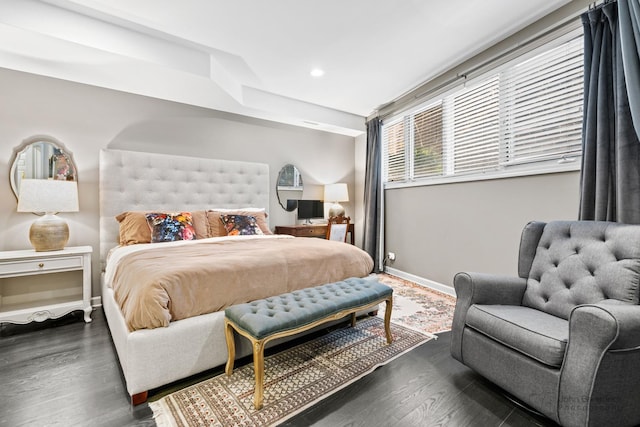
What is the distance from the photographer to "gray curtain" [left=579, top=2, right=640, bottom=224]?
179cm

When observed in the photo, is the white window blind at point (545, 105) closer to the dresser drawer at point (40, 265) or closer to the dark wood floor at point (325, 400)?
the dark wood floor at point (325, 400)

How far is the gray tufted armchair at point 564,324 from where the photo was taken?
1154 millimetres

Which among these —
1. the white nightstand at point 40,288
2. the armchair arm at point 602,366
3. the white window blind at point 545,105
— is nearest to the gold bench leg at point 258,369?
the armchair arm at point 602,366

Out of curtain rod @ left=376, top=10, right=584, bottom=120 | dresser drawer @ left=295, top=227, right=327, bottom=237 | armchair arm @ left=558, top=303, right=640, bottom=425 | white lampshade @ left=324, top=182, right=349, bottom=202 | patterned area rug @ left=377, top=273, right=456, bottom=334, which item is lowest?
patterned area rug @ left=377, top=273, right=456, bottom=334

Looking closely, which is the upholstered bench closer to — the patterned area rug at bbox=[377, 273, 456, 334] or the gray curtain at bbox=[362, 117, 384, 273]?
the patterned area rug at bbox=[377, 273, 456, 334]

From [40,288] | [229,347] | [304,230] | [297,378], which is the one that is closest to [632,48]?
[297,378]

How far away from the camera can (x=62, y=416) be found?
142 centimetres

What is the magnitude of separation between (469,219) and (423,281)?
3.52 feet

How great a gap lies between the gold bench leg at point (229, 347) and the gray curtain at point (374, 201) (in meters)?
2.98

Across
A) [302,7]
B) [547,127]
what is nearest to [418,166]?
[547,127]

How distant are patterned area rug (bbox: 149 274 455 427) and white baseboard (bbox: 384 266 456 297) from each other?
763mm

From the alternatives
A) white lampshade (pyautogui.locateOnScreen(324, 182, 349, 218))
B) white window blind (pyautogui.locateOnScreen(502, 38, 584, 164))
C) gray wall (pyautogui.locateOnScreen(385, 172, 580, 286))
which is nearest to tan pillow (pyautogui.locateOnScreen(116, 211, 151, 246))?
white lampshade (pyautogui.locateOnScreen(324, 182, 349, 218))

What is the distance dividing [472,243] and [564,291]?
1.43 m

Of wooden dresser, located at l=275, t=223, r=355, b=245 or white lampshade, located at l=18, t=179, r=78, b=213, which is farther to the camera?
wooden dresser, located at l=275, t=223, r=355, b=245
